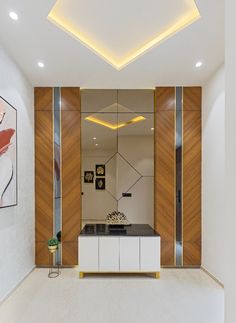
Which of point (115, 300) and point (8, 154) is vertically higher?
point (8, 154)

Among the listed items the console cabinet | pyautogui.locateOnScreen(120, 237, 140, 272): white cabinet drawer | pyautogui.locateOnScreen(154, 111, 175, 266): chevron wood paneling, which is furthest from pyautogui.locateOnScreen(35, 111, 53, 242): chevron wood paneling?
pyautogui.locateOnScreen(154, 111, 175, 266): chevron wood paneling

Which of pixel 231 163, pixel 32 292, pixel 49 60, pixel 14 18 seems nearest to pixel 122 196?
pixel 32 292

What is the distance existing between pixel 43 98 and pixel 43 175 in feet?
4.64

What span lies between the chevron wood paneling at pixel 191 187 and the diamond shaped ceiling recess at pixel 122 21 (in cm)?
171

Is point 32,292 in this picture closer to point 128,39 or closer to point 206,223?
point 206,223

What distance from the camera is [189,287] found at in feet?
12.8

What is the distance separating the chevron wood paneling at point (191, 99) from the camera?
4.96m

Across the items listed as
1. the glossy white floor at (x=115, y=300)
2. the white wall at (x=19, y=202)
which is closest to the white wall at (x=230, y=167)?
the glossy white floor at (x=115, y=300)

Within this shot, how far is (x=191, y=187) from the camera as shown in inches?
194

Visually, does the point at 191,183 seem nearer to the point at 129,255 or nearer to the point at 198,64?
the point at 129,255

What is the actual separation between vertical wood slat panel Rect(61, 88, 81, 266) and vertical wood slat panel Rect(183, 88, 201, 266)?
77.0 inches

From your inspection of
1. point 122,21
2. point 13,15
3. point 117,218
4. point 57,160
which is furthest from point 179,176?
point 13,15

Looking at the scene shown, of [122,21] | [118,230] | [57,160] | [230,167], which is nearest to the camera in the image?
[230,167]

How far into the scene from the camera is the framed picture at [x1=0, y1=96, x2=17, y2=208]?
3.36 metres
